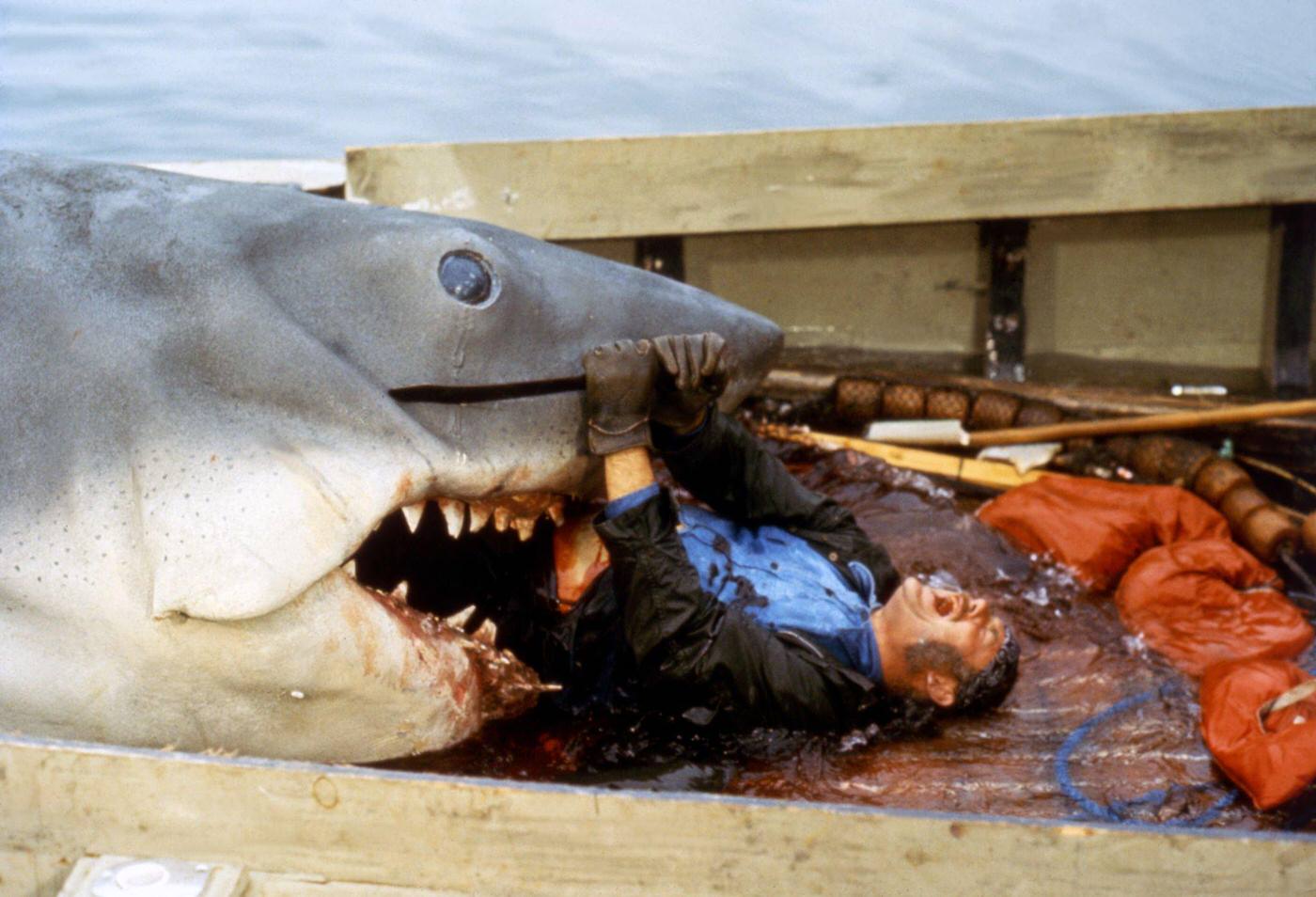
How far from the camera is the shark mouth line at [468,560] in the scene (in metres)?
2.56

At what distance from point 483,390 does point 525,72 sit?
15.4 metres

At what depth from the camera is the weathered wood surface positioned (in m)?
1.73

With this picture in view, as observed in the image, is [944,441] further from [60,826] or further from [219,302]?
[60,826]

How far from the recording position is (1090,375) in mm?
4824

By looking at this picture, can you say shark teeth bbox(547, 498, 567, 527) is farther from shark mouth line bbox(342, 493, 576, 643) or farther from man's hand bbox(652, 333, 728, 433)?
man's hand bbox(652, 333, 728, 433)

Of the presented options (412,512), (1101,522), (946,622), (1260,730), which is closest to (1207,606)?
(1101,522)

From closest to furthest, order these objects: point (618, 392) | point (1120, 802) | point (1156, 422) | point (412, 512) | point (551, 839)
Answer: point (551, 839) → point (412, 512) → point (618, 392) → point (1120, 802) → point (1156, 422)

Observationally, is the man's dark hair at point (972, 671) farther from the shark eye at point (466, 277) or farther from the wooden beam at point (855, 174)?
the wooden beam at point (855, 174)

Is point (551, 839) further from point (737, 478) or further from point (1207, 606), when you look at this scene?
point (1207, 606)

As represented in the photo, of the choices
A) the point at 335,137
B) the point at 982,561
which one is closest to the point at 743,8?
the point at 335,137

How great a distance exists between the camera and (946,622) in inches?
119

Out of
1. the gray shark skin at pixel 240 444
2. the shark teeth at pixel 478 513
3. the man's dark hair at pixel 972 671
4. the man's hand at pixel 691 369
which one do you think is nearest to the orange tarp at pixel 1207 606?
the man's dark hair at pixel 972 671

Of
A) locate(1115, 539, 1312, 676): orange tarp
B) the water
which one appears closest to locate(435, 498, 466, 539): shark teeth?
locate(1115, 539, 1312, 676): orange tarp

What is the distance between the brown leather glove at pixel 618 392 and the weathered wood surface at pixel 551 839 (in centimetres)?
83
